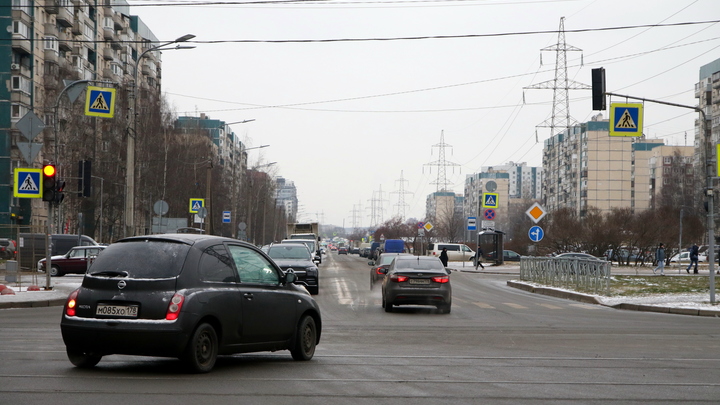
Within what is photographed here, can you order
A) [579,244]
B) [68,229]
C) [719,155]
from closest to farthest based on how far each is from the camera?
[719,155] < [579,244] < [68,229]

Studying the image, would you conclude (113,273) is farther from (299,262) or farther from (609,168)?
(609,168)

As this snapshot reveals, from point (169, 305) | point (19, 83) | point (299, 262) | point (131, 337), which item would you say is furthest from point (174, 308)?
point (19, 83)

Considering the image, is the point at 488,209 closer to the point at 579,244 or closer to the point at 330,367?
the point at 579,244

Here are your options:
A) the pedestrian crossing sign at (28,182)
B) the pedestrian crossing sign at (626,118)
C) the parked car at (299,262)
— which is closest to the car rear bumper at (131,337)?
the pedestrian crossing sign at (28,182)

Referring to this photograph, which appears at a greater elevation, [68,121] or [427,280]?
[68,121]

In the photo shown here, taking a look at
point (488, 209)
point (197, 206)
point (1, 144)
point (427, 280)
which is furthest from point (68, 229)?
point (427, 280)

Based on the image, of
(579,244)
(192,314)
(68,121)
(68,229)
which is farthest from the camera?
(68,229)

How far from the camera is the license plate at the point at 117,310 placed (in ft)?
29.4

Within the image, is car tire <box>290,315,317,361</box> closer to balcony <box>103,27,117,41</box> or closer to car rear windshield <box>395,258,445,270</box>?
car rear windshield <box>395,258,445,270</box>

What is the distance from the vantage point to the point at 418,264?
22.1m

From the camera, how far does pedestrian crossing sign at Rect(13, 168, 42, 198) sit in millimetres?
24172

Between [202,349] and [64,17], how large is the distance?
75.4m

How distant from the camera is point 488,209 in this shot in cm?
5062

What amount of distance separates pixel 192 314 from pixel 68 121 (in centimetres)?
6192
